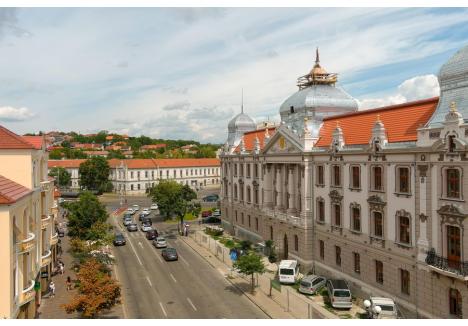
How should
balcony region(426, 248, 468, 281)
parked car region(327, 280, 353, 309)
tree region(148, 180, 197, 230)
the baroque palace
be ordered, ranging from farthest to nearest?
1. tree region(148, 180, 197, 230)
2. parked car region(327, 280, 353, 309)
3. the baroque palace
4. balcony region(426, 248, 468, 281)

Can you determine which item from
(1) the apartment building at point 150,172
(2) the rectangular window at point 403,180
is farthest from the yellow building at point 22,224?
(1) the apartment building at point 150,172

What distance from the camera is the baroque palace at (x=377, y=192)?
25.5 metres

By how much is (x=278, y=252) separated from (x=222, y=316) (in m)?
16.6

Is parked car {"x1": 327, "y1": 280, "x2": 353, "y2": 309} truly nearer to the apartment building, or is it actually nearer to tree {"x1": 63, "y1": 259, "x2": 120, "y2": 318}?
tree {"x1": 63, "y1": 259, "x2": 120, "y2": 318}

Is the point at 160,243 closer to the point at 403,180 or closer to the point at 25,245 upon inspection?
the point at 25,245

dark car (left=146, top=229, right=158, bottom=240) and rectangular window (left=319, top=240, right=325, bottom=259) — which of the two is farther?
dark car (left=146, top=229, right=158, bottom=240)

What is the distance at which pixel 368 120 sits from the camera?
35281mm

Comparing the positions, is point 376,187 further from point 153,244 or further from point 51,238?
point 153,244

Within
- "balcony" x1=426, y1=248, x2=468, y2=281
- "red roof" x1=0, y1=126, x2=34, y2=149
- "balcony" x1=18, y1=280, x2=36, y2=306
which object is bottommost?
"balcony" x1=18, y1=280, x2=36, y2=306

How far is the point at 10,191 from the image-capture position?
23.3 metres

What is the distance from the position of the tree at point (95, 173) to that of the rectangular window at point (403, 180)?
338 ft

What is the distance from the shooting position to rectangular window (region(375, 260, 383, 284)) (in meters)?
31.4

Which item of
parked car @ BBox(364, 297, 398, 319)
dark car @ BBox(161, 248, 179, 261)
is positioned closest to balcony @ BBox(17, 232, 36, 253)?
parked car @ BBox(364, 297, 398, 319)

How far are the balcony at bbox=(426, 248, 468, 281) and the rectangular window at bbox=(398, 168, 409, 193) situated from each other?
15.1 ft
